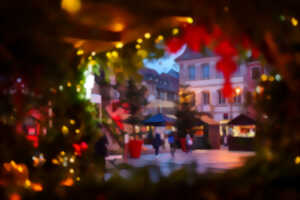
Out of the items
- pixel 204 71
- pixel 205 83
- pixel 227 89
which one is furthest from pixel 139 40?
pixel 205 83

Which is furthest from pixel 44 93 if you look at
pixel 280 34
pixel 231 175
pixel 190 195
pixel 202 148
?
pixel 202 148

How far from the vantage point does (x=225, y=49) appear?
2947mm

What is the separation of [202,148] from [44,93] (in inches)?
958

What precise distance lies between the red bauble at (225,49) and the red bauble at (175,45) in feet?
3.20

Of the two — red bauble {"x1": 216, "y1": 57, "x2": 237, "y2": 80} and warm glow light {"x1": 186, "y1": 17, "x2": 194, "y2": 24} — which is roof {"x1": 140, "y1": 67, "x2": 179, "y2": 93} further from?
red bauble {"x1": 216, "y1": 57, "x2": 237, "y2": 80}

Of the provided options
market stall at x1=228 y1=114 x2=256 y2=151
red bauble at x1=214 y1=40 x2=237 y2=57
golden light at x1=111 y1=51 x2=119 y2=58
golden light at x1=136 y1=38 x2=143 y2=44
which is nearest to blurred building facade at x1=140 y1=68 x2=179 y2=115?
market stall at x1=228 y1=114 x2=256 y2=151

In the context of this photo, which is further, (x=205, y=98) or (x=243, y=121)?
(x=205, y=98)

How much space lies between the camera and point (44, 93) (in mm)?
2121

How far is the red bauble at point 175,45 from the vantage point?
396 centimetres

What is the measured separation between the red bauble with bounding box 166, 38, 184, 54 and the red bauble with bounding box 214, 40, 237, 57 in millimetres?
977

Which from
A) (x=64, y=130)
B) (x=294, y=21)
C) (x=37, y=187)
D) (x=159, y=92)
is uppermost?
(x=159, y=92)

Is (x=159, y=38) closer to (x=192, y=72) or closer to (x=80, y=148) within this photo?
(x=80, y=148)

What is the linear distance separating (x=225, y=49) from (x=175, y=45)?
122 centimetres

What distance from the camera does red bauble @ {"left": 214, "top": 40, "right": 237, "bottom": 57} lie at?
2.87 m
